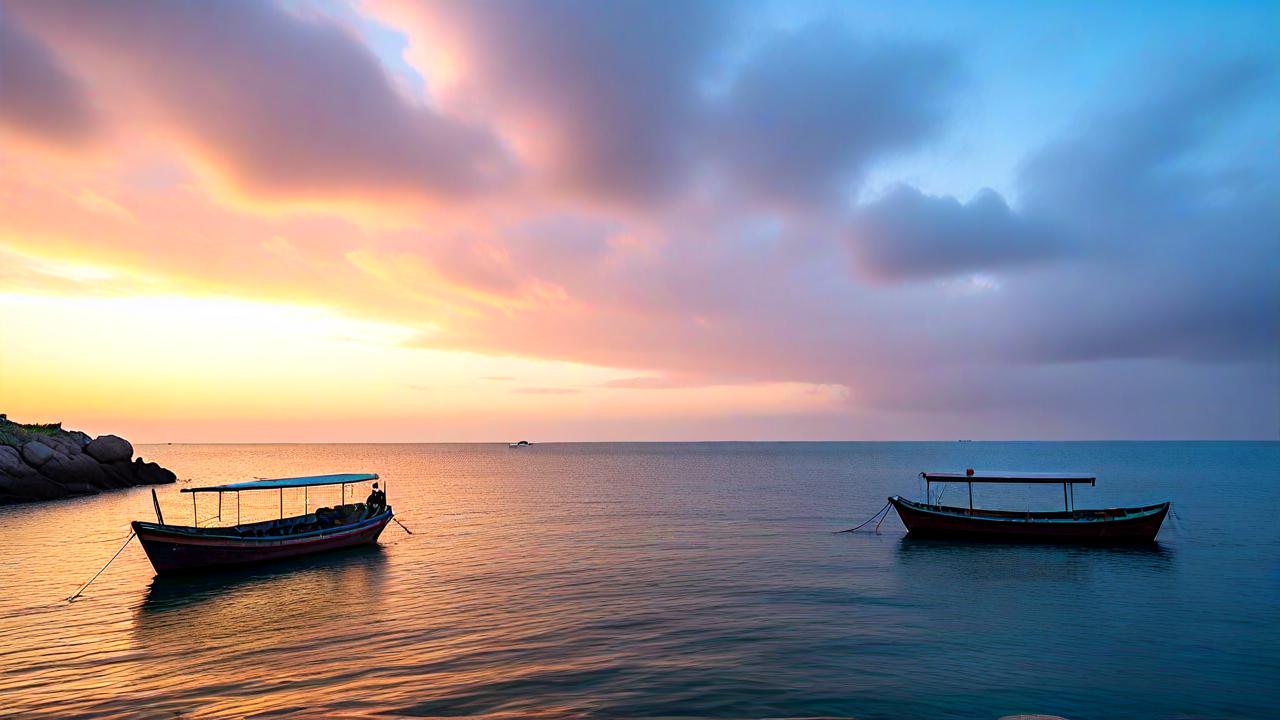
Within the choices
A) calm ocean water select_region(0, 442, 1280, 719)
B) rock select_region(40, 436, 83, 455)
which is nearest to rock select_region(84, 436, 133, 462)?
rock select_region(40, 436, 83, 455)

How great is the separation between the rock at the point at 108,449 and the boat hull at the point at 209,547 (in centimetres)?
6971

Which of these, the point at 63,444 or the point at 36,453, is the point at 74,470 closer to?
the point at 36,453

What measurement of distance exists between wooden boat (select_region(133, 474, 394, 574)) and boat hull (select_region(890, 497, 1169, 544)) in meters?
37.2

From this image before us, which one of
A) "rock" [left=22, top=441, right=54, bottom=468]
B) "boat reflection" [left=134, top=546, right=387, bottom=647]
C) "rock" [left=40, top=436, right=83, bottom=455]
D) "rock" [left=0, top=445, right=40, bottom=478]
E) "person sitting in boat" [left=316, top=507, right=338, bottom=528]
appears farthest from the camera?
"rock" [left=40, top=436, right=83, bottom=455]

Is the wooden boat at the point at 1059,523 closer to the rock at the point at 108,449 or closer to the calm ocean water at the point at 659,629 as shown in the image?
the calm ocean water at the point at 659,629

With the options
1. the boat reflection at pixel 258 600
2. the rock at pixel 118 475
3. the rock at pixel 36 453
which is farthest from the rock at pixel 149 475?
the boat reflection at pixel 258 600

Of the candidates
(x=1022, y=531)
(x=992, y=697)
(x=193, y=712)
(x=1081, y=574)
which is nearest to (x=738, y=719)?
(x=992, y=697)

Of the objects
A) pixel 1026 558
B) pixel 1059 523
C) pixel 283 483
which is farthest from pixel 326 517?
pixel 1059 523

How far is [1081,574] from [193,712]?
36679 millimetres

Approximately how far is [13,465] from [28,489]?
289 cm

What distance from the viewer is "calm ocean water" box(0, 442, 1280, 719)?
53.7ft

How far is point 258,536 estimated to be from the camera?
36.0 metres

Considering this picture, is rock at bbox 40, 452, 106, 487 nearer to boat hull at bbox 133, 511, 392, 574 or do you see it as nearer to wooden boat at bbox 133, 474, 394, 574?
wooden boat at bbox 133, 474, 394, 574

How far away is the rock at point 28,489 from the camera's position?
2687 inches
